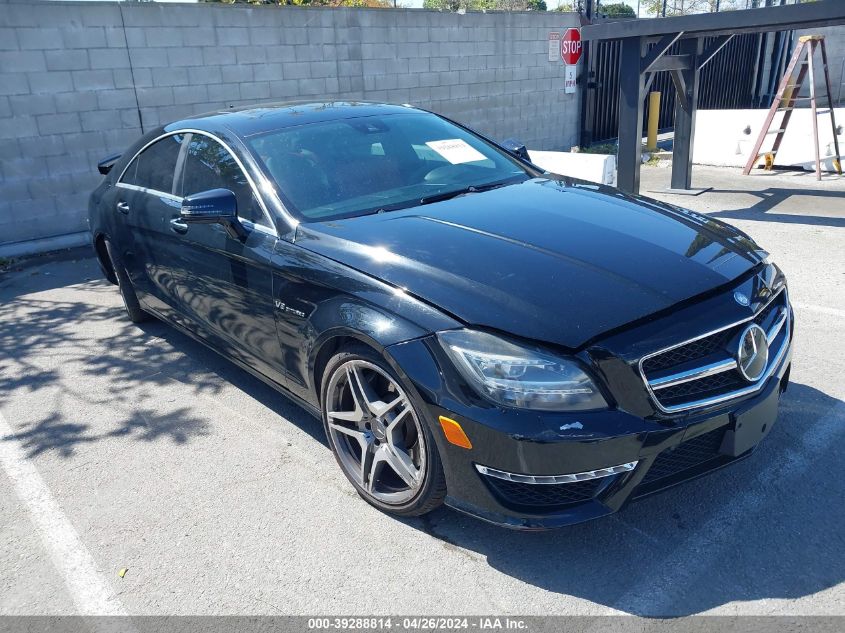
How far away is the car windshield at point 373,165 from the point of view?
11.9 ft

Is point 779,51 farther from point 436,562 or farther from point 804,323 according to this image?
point 436,562

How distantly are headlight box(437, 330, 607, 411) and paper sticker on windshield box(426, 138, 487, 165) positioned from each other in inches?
75.0

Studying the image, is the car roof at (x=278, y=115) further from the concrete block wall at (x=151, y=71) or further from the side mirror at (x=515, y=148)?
the concrete block wall at (x=151, y=71)

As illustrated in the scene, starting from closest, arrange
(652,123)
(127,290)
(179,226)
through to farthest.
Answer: (179,226) < (127,290) < (652,123)

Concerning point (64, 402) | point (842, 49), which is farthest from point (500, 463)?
point (842, 49)

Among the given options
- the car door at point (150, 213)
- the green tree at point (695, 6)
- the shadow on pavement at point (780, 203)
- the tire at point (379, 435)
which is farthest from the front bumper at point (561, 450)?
the green tree at point (695, 6)

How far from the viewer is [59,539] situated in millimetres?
3129

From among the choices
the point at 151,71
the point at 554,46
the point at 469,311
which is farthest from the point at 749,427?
the point at 554,46

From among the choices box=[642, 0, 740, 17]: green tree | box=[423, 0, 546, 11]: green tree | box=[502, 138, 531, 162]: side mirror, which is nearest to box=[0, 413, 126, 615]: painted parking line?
box=[502, 138, 531, 162]: side mirror

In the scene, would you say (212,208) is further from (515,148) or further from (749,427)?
(749,427)

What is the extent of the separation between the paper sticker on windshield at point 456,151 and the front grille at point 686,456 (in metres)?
2.20

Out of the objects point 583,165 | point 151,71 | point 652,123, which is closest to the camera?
point 583,165

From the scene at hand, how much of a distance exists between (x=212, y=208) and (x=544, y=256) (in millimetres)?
1648

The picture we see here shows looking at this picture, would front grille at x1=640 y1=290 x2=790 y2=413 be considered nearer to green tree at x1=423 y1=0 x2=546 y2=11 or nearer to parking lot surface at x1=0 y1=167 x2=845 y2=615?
parking lot surface at x1=0 y1=167 x2=845 y2=615
